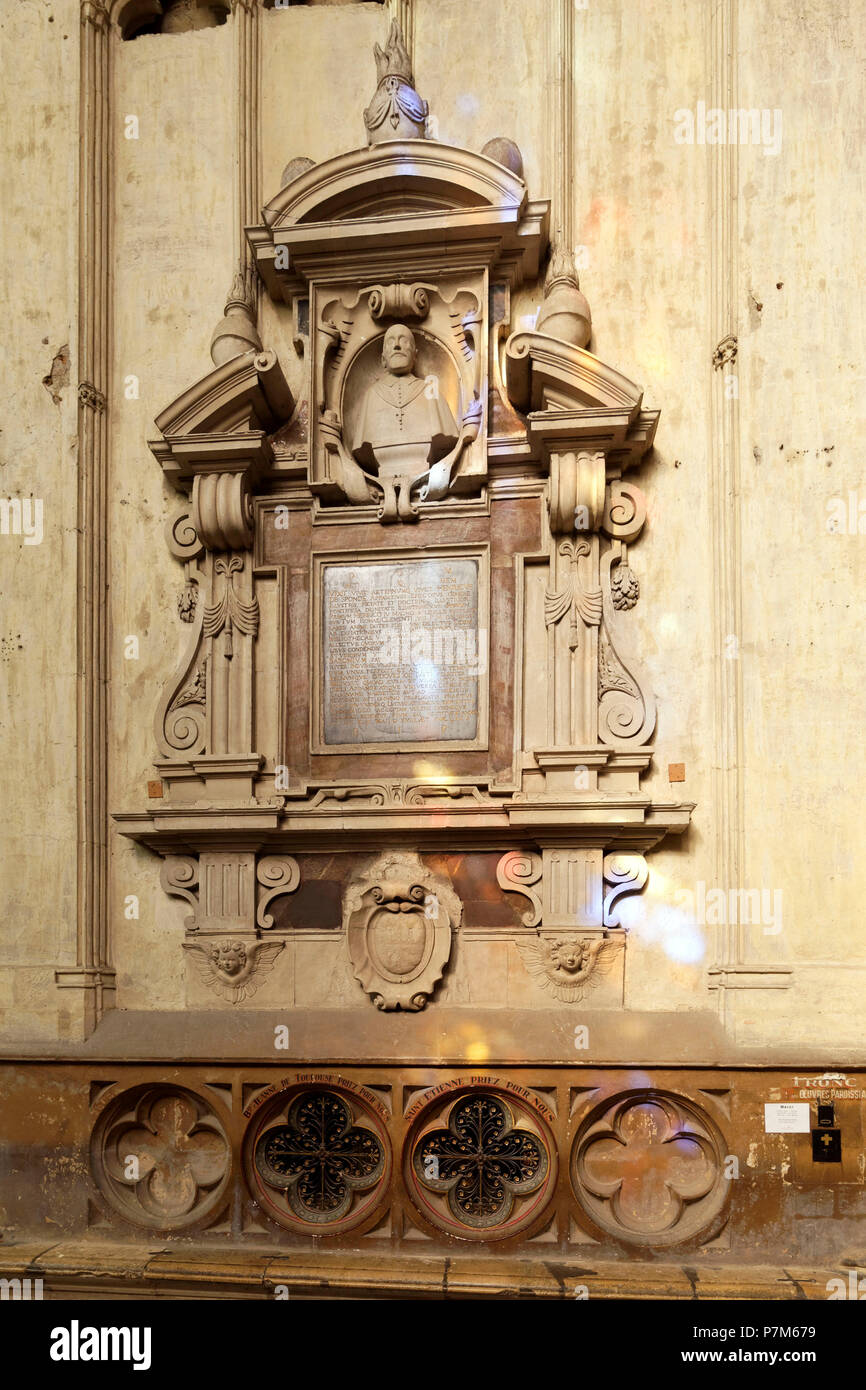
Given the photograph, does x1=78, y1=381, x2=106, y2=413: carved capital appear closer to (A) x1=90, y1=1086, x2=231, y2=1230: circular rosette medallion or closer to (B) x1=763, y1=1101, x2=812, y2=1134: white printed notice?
(A) x1=90, y1=1086, x2=231, y2=1230: circular rosette medallion

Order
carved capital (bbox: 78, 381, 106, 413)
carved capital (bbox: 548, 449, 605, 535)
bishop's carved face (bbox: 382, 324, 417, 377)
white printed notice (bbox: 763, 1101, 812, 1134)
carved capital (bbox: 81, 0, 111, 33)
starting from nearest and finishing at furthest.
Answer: white printed notice (bbox: 763, 1101, 812, 1134), carved capital (bbox: 548, 449, 605, 535), bishop's carved face (bbox: 382, 324, 417, 377), carved capital (bbox: 78, 381, 106, 413), carved capital (bbox: 81, 0, 111, 33)

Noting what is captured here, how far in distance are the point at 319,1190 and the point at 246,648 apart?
256cm

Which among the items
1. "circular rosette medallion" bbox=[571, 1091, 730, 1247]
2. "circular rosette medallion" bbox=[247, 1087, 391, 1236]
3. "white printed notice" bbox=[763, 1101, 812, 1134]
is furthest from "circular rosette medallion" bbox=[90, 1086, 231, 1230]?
"white printed notice" bbox=[763, 1101, 812, 1134]

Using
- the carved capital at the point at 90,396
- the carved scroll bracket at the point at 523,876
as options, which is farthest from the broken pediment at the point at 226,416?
the carved scroll bracket at the point at 523,876

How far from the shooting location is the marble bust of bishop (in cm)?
652

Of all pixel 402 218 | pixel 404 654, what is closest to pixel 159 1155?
pixel 404 654

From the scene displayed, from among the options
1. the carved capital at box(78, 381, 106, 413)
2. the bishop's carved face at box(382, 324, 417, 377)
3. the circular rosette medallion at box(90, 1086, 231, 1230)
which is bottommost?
the circular rosette medallion at box(90, 1086, 231, 1230)

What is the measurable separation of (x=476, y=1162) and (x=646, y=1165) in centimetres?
75

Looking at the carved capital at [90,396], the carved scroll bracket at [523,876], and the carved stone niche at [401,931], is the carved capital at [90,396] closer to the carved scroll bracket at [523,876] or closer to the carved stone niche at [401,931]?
the carved stone niche at [401,931]

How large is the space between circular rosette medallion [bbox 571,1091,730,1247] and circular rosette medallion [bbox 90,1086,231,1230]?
5.49 feet

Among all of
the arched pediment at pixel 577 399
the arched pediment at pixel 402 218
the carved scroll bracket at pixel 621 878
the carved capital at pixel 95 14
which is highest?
the carved capital at pixel 95 14

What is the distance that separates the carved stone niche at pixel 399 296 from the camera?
6375mm

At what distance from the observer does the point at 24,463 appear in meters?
6.74

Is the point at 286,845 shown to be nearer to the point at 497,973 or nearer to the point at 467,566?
the point at 497,973
